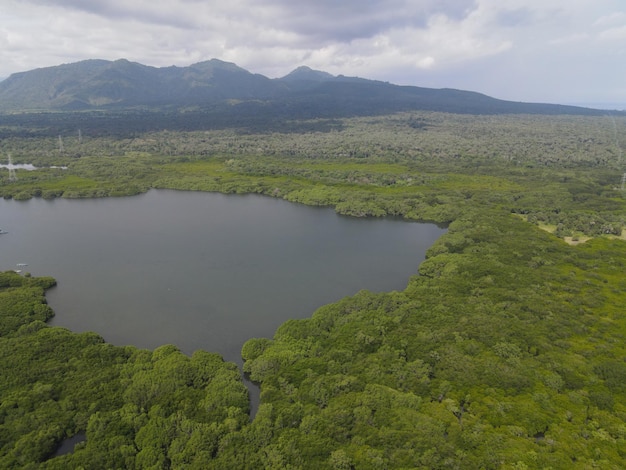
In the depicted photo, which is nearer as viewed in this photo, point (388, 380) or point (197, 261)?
point (388, 380)

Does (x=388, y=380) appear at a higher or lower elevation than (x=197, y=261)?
lower

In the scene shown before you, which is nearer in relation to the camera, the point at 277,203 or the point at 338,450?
the point at 338,450

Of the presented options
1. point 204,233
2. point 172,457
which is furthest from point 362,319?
point 204,233

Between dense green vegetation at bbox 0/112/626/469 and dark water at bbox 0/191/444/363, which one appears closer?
dense green vegetation at bbox 0/112/626/469

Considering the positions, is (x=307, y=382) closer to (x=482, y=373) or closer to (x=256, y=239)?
(x=482, y=373)

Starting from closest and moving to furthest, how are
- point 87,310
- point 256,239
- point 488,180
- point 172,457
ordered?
1. point 172,457
2. point 87,310
3. point 256,239
4. point 488,180

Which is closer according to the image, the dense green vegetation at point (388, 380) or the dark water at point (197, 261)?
the dense green vegetation at point (388, 380)

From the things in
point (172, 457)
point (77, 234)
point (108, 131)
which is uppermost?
point (108, 131)

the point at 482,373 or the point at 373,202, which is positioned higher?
the point at 373,202
